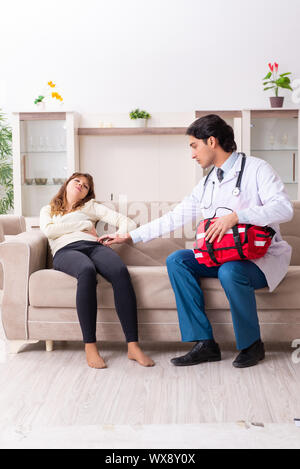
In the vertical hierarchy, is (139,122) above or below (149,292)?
above

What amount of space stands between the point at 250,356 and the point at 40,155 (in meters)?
3.14

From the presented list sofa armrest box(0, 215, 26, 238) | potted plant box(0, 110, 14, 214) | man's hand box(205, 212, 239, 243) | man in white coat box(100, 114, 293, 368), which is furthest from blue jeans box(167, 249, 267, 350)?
potted plant box(0, 110, 14, 214)

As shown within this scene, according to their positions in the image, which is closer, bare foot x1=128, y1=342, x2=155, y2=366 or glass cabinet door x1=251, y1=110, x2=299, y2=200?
bare foot x1=128, y1=342, x2=155, y2=366

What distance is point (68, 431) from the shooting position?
6.15 feet

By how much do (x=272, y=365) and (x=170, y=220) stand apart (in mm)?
922

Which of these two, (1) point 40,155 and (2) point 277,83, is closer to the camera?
(2) point 277,83

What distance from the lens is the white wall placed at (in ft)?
16.4

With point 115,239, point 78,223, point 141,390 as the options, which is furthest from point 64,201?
point 141,390

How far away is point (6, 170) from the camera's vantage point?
17.1 ft

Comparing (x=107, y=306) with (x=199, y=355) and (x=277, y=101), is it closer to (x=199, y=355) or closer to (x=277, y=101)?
(x=199, y=355)

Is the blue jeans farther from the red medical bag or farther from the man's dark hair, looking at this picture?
the man's dark hair

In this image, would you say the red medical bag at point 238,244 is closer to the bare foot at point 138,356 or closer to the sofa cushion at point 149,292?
the sofa cushion at point 149,292

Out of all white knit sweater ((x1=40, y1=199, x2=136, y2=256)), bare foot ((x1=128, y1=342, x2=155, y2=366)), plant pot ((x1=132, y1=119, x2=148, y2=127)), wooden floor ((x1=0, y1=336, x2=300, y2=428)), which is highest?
plant pot ((x1=132, y1=119, x2=148, y2=127))
